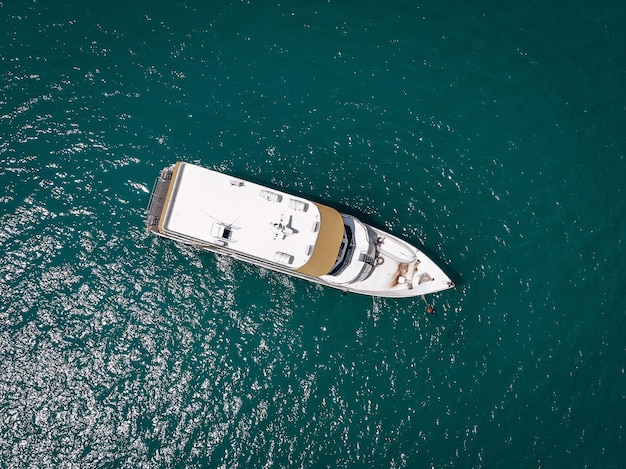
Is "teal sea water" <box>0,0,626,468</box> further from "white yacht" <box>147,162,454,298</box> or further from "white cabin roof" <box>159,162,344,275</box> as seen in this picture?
"white cabin roof" <box>159,162,344,275</box>

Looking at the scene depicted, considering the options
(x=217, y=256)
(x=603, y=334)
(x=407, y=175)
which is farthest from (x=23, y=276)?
(x=603, y=334)

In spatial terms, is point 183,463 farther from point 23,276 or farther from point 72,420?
point 23,276

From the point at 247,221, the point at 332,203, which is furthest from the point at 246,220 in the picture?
the point at 332,203

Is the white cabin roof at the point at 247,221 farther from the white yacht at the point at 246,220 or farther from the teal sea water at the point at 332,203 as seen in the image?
the teal sea water at the point at 332,203

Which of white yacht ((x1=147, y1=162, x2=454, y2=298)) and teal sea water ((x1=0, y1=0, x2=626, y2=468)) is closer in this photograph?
white yacht ((x1=147, y1=162, x2=454, y2=298))

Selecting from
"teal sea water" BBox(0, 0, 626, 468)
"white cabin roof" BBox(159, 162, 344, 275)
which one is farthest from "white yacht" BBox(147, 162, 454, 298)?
"teal sea water" BBox(0, 0, 626, 468)

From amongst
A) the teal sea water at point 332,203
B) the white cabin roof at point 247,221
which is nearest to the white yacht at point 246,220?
the white cabin roof at point 247,221
